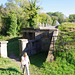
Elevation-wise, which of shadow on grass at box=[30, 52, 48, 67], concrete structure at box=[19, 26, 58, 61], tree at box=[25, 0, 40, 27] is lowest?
shadow on grass at box=[30, 52, 48, 67]

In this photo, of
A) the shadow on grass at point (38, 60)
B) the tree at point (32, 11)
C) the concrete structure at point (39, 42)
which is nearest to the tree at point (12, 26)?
the tree at point (32, 11)

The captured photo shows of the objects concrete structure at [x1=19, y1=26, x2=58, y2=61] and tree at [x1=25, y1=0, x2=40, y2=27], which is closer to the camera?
concrete structure at [x1=19, y1=26, x2=58, y2=61]

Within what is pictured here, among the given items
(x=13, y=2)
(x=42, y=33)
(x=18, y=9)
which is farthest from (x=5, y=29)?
(x=42, y=33)

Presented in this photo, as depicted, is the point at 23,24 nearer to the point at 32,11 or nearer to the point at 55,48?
the point at 32,11

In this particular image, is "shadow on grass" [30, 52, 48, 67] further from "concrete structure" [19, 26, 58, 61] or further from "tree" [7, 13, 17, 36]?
"tree" [7, 13, 17, 36]

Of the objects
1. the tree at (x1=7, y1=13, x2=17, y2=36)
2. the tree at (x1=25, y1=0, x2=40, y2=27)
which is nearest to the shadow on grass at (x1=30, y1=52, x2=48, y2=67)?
the tree at (x1=25, y1=0, x2=40, y2=27)

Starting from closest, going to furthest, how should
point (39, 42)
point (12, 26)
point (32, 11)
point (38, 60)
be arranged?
point (38, 60)
point (39, 42)
point (32, 11)
point (12, 26)

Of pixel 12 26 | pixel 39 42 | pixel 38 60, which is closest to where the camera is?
pixel 38 60

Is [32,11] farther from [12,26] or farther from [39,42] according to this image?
[39,42]

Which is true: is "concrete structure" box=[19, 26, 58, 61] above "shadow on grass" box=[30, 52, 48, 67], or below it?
above

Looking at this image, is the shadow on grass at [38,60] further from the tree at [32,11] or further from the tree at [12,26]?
the tree at [12,26]

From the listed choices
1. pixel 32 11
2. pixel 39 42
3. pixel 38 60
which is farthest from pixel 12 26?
pixel 38 60

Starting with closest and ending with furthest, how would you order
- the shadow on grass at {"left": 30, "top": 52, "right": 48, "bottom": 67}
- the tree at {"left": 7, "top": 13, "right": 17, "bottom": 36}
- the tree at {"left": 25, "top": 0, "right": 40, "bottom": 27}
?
1. the shadow on grass at {"left": 30, "top": 52, "right": 48, "bottom": 67}
2. the tree at {"left": 25, "top": 0, "right": 40, "bottom": 27}
3. the tree at {"left": 7, "top": 13, "right": 17, "bottom": 36}

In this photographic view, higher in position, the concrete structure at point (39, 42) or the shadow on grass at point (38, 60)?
the concrete structure at point (39, 42)
